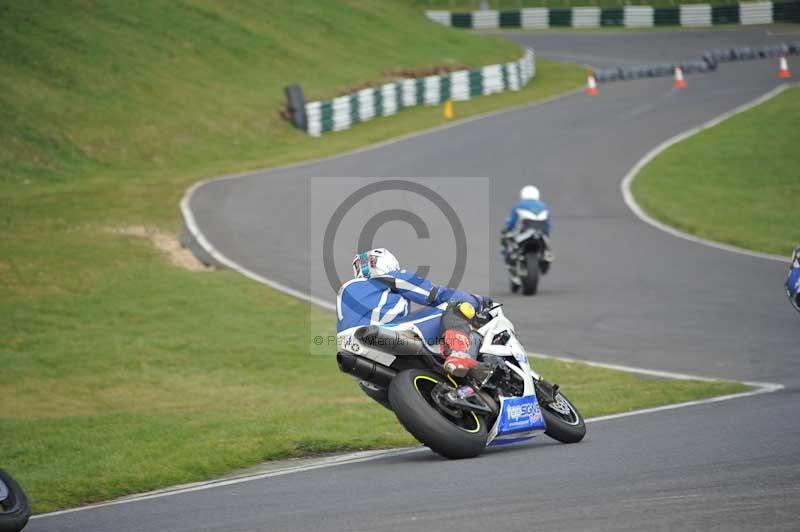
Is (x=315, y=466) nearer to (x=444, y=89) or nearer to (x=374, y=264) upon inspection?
(x=374, y=264)

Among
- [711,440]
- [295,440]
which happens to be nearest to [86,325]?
[295,440]

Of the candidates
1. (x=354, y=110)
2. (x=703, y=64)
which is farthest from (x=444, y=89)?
(x=703, y=64)

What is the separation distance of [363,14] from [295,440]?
144 feet

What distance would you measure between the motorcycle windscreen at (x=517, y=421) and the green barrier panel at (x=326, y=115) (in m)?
29.5

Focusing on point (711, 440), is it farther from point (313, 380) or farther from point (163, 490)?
point (313, 380)

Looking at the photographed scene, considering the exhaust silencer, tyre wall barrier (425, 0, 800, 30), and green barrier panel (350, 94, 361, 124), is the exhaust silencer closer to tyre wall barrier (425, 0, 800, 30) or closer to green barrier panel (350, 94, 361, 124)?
green barrier panel (350, 94, 361, 124)

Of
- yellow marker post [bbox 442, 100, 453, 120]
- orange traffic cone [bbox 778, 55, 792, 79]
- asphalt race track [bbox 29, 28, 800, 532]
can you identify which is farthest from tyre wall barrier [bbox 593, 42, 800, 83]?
yellow marker post [bbox 442, 100, 453, 120]

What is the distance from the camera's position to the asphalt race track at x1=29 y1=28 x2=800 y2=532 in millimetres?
6844

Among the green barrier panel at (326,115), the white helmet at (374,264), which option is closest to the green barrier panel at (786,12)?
the green barrier panel at (326,115)

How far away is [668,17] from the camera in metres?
64.6

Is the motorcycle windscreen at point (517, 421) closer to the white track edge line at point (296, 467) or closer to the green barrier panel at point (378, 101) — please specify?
the white track edge line at point (296, 467)

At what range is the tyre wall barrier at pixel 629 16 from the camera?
204 ft

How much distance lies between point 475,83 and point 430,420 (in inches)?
1444

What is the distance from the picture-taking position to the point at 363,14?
52156mm
